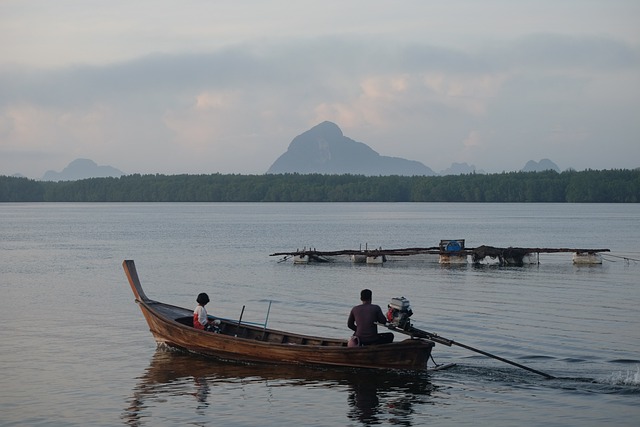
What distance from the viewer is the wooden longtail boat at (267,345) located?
18.4 meters

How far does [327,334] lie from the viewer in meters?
24.9

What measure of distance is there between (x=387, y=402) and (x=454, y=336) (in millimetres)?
7688

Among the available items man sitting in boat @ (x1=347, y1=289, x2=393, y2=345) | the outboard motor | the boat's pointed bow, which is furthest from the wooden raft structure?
the outboard motor

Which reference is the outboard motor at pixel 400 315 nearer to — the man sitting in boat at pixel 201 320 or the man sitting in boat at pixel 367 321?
the man sitting in boat at pixel 367 321

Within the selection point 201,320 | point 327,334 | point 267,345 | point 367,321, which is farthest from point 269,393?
point 327,334

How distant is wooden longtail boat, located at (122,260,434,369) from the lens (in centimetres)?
1836

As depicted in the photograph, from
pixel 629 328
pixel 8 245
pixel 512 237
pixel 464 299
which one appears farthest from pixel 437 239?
pixel 629 328

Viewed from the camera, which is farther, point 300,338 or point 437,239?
point 437,239

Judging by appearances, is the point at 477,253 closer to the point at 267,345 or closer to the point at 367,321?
the point at 267,345

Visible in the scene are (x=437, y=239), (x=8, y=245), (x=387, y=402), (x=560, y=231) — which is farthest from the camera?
(x=560, y=231)

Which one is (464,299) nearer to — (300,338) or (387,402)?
(300,338)

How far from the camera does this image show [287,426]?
1545cm

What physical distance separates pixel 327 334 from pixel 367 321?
651 centimetres

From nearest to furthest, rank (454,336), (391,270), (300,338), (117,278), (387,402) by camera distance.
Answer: (387,402), (300,338), (454,336), (117,278), (391,270)
